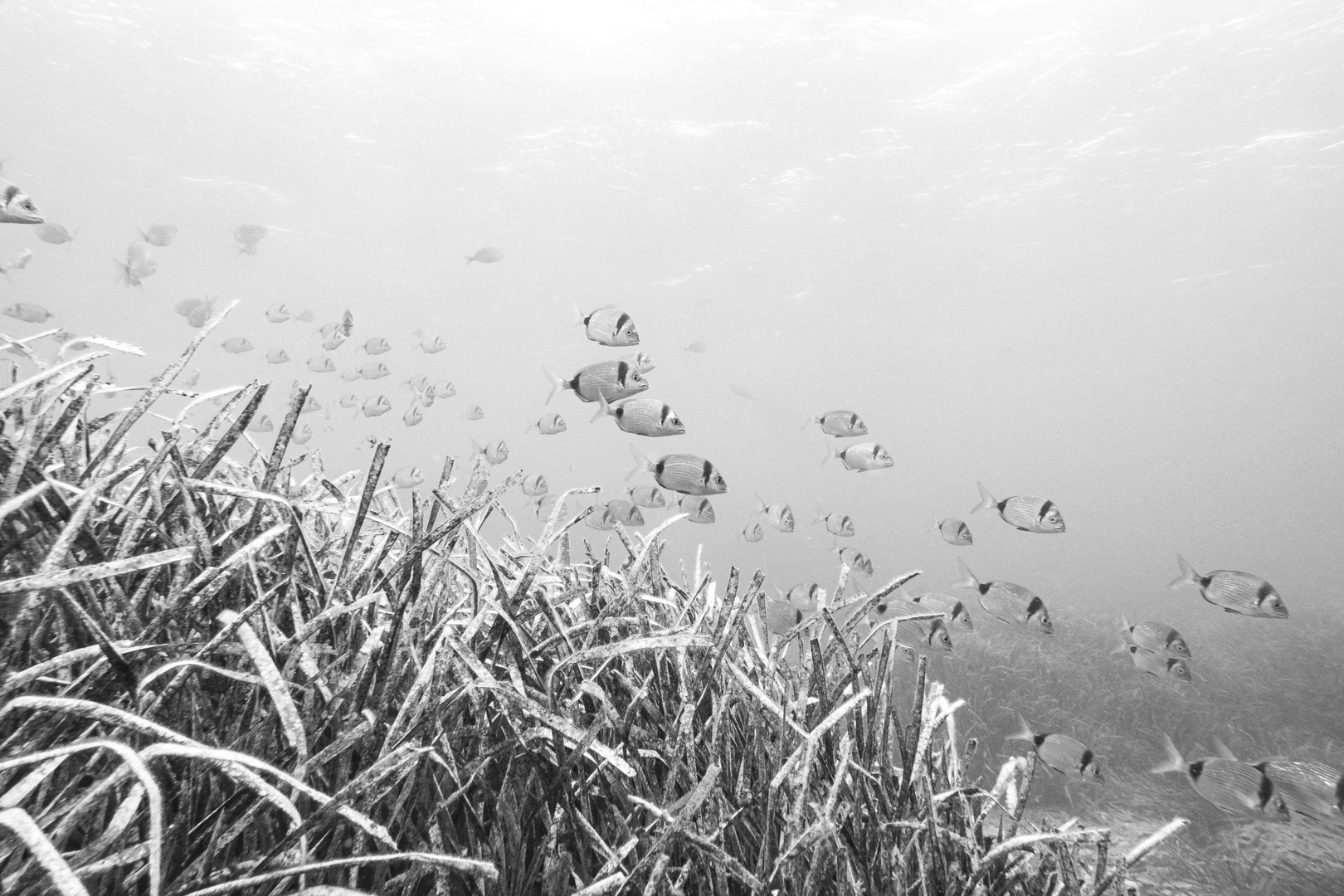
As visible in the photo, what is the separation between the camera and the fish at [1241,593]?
5043 millimetres

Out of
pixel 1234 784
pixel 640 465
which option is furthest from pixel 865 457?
pixel 1234 784

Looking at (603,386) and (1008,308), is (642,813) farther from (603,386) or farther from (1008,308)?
(1008,308)

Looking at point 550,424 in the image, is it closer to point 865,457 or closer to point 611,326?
point 611,326

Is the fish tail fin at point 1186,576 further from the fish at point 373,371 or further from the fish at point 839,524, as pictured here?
the fish at point 373,371

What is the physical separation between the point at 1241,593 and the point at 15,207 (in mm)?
10188

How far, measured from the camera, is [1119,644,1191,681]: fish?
6.07m

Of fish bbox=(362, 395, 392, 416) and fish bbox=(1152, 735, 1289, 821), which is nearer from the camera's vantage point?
fish bbox=(1152, 735, 1289, 821)

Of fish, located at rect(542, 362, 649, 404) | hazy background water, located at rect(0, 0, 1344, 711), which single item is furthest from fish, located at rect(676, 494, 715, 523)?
hazy background water, located at rect(0, 0, 1344, 711)

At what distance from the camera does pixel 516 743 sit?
3.52 feet

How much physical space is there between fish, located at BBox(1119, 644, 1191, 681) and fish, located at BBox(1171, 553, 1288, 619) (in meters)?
1.09

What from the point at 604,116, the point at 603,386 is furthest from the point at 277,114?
the point at 603,386

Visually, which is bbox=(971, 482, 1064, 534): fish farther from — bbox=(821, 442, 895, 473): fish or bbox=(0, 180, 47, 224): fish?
bbox=(0, 180, 47, 224): fish

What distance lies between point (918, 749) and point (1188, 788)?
10.5 meters

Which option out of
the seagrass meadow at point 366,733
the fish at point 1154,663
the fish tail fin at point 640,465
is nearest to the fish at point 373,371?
the fish tail fin at point 640,465
